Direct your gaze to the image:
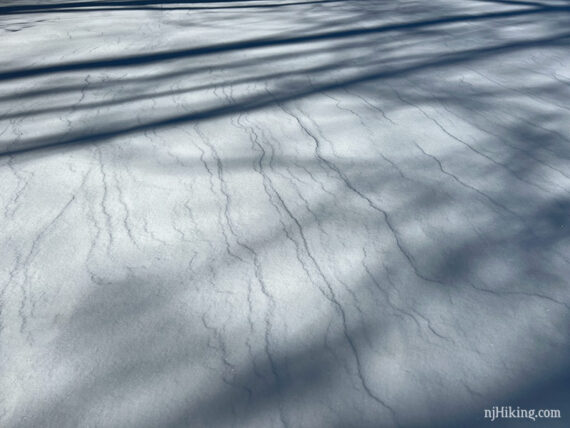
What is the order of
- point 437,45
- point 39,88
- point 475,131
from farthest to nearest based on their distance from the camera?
point 437,45 → point 39,88 → point 475,131

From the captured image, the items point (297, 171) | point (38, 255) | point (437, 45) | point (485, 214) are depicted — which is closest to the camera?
point (38, 255)

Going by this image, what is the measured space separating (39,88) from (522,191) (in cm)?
349

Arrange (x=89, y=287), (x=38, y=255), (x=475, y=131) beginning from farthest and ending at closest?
(x=475, y=131)
(x=38, y=255)
(x=89, y=287)

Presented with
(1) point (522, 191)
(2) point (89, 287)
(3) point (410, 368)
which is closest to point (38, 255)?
(2) point (89, 287)

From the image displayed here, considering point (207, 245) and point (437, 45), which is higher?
point (207, 245)

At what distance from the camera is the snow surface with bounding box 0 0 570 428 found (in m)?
2.00

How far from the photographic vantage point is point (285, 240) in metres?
2.83

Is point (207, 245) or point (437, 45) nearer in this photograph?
point (207, 245)

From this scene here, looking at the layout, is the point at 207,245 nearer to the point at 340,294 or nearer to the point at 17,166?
the point at 340,294

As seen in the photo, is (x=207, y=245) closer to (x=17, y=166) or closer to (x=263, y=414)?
(x=263, y=414)

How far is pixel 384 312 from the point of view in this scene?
7.67 ft

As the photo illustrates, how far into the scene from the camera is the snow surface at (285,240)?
78.8 inches

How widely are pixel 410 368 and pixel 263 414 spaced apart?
47cm

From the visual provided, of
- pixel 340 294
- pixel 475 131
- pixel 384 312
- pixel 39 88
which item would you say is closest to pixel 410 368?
pixel 384 312
